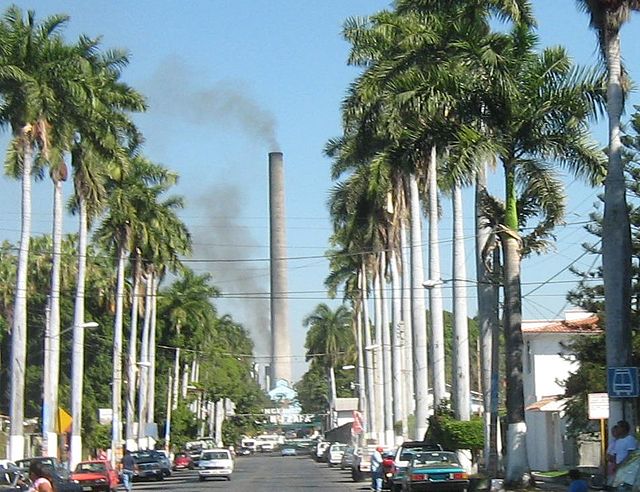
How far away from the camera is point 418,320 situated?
57.7 meters

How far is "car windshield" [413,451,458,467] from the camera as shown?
36606 mm

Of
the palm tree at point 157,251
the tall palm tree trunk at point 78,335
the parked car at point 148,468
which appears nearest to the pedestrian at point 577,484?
the tall palm tree trunk at point 78,335

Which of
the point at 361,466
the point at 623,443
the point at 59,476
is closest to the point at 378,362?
the point at 361,466

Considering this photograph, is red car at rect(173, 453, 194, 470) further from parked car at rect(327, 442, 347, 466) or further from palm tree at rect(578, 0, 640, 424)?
palm tree at rect(578, 0, 640, 424)

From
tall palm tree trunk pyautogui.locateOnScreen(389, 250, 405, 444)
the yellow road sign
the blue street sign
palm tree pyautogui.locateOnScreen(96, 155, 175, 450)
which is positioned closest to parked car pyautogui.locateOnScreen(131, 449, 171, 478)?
palm tree pyautogui.locateOnScreen(96, 155, 175, 450)

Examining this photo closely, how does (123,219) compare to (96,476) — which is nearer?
(96,476)

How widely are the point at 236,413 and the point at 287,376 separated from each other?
652 inches

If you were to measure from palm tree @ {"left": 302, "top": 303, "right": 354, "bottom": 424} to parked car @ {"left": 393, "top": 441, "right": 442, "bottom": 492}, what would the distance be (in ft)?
298

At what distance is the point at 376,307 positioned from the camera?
80000 millimetres

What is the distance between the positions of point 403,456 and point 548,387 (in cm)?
2269

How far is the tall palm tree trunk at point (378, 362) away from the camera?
80062 millimetres

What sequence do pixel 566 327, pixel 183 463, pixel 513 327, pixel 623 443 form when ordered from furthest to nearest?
pixel 183 463
pixel 566 327
pixel 513 327
pixel 623 443

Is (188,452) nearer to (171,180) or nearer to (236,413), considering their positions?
(171,180)

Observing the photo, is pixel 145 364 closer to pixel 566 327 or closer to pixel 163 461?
pixel 163 461
